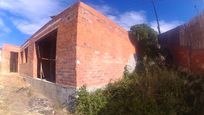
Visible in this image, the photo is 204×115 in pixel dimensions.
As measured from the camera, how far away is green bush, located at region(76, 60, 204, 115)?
99.7 inches

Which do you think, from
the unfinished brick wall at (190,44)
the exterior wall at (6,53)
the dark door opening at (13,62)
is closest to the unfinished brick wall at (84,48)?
the unfinished brick wall at (190,44)

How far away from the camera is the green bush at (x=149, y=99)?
2.53 meters

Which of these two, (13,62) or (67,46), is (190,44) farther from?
(13,62)

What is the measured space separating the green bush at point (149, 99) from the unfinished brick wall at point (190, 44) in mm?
1124

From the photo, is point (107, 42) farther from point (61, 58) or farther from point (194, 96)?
point (194, 96)

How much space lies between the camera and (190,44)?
4305mm

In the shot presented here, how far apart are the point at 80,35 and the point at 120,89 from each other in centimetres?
201

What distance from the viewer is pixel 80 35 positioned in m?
3.06

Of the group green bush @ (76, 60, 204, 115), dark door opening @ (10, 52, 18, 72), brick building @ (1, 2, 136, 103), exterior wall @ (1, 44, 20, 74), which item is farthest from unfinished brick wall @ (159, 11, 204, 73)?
dark door opening @ (10, 52, 18, 72)

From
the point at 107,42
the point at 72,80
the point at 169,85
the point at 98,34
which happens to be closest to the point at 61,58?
the point at 72,80

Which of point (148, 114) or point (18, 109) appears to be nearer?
point (148, 114)

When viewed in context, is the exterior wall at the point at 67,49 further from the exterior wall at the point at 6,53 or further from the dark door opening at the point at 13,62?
the dark door opening at the point at 13,62

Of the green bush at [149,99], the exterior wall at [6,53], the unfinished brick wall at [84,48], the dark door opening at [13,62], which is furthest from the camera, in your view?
the dark door opening at [13,62]

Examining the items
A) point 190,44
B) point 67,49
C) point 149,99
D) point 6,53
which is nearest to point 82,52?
point 67,49
